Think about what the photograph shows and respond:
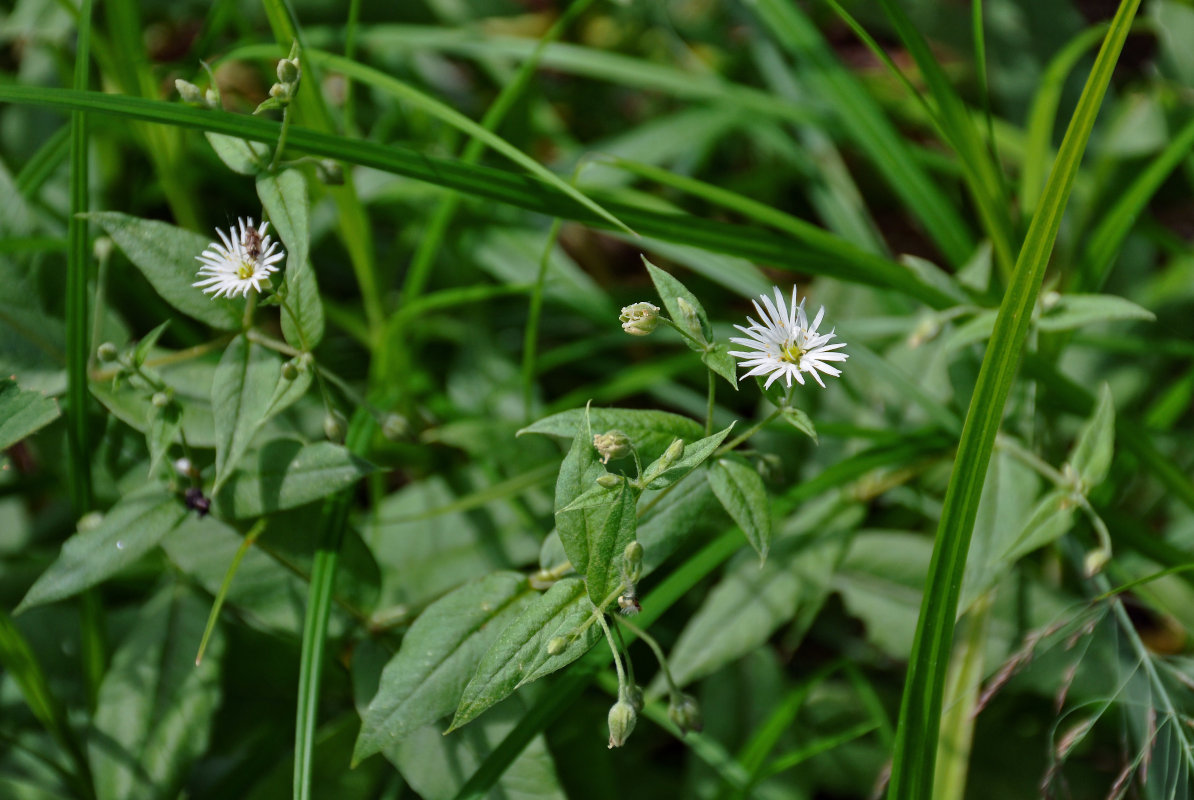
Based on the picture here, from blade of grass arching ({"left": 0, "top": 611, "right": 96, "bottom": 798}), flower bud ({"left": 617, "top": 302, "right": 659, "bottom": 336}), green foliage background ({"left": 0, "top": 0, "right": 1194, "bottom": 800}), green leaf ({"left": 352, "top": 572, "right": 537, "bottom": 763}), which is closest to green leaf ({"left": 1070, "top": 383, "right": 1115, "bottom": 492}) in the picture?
green foliage background ({"left": 0, "top": 0, "right": 1194, "bottom": 800})

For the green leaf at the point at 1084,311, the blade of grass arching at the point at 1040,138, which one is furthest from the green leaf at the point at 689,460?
the blade of grass arching at the point at 1040,138

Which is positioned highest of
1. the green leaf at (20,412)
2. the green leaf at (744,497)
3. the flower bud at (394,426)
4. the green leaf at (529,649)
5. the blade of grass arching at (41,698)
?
the flower bud at (394,426)

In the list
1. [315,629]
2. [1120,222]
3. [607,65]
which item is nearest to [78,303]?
[315,629]

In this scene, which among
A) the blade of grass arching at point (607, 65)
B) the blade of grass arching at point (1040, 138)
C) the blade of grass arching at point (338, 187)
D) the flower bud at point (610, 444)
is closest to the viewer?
the flower bud at point (610, 444)

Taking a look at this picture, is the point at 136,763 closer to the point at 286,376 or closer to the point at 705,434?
the point at 286,376

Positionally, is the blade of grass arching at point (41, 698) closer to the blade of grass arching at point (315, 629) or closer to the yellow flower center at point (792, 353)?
the blade of grass arching at point (315, 629)

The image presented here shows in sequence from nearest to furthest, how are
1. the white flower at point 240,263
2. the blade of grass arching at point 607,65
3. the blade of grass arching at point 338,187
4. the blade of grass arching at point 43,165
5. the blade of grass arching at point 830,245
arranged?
1. the white flower at point 240,263
2. the blade of grass arching at point 338,187
3. the blade of grass arching at point 830,245
4. the blade of grass arching at point 43,165
5. the blade of grass arching at point 607,65

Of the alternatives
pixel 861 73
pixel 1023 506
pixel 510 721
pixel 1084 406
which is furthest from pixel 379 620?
pixel 861 73
